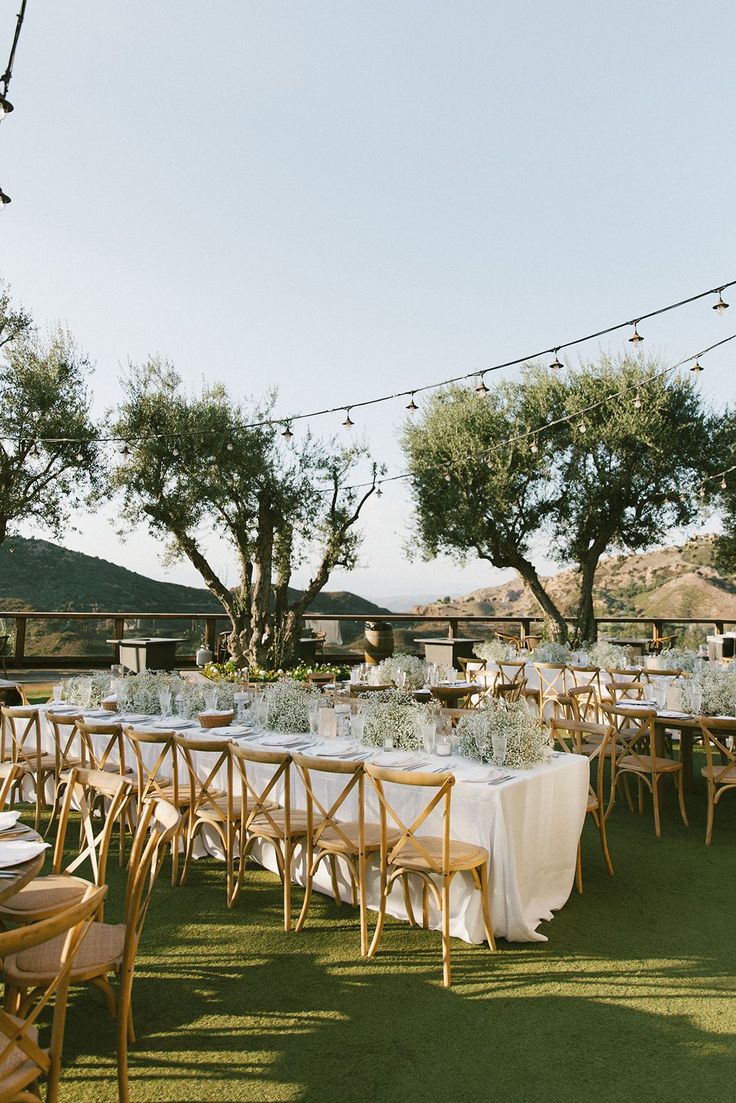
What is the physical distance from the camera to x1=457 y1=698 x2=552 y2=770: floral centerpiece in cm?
386

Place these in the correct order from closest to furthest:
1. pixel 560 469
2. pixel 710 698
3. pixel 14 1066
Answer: pixel 14 1066
pixel 710 698
pixel 560 469

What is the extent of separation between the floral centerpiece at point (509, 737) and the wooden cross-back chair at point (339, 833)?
2.17 feet

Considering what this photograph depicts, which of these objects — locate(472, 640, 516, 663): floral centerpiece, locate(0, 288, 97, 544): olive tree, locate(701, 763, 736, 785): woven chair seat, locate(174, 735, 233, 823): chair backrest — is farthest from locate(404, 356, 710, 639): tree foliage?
locate(174, 735, 233, 823): chair backrest

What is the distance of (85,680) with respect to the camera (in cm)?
629

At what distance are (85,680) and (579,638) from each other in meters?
10.6

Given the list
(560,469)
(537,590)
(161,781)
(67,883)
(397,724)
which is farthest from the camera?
(537,590)

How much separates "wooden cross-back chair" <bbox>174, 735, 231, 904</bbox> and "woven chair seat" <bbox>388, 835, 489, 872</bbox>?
40.7 inches

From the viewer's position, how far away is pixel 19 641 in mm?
12680

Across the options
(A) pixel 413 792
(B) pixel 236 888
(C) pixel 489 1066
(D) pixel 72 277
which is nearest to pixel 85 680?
(B) pixel 236 888

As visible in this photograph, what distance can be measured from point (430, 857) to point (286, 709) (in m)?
1.87

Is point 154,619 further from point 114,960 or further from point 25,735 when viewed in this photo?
point 114,960

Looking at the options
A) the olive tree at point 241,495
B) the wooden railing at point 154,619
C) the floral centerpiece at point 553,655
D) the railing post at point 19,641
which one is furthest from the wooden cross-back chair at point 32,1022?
the railing post at point 19,641

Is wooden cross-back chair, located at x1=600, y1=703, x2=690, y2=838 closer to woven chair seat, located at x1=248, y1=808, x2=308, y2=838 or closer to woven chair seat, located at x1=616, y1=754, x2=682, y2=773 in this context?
woven chair seat, located at x1=616, y1=754, x2=682, y2=773

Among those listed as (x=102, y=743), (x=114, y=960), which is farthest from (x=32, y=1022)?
(x=102, y=743)
